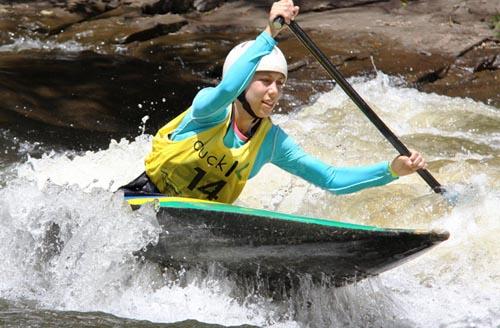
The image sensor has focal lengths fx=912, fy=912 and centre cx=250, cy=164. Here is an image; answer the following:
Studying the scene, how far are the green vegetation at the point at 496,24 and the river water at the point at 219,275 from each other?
177 inches

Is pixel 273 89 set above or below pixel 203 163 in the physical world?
above

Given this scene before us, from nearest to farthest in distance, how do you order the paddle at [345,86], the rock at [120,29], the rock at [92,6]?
the paddle at [345,86] → the rock at [120,29] → the rock at [92,6]

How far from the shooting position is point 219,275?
424 cm

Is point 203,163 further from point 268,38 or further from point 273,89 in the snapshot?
point 268,38

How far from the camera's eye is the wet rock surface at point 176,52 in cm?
885

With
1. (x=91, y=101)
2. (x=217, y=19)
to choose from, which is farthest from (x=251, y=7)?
(x=91, y=101)

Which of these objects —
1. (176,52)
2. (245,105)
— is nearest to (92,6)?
(176,52)

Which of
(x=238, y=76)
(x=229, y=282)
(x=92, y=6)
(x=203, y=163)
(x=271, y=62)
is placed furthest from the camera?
(x=92, y=6)

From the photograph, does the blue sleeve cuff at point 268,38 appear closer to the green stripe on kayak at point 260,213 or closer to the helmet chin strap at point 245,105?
the helmet chin strap at point 245,105

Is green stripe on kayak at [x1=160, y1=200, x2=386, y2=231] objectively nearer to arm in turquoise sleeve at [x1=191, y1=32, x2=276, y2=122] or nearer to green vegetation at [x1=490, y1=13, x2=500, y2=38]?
arm in turquoise sleeve at [x1=191, y1=32, x2=276, y2=122]

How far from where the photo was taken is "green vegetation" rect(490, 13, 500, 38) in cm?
1085

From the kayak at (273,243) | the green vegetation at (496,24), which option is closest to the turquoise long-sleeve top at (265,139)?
the kayak at (273,243)

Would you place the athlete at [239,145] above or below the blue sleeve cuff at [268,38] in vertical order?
below

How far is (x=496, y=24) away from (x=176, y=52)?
3896 millimetres
